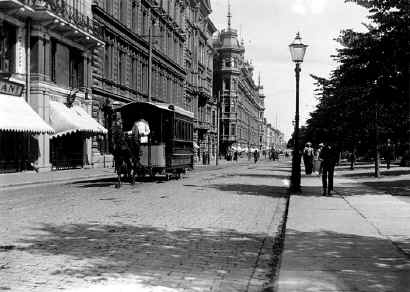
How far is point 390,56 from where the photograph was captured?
1587cm

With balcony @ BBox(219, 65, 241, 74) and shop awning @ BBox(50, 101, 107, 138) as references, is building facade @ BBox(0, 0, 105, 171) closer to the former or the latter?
shop awning @ BBox(50, 101, 107, 138)

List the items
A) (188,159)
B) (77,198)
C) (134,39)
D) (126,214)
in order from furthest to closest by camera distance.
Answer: (134,39)
(188,159)
(77,198)
(126,214)

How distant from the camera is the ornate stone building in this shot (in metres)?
77.1

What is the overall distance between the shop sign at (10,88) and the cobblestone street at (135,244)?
14017 mm

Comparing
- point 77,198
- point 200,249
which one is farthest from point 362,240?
point 77,198

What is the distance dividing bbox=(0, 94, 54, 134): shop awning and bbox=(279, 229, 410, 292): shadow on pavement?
1954cm

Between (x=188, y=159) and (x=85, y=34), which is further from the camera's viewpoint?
(x=85, y=34)

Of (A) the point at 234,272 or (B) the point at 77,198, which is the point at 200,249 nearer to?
(A) the point at 234,272

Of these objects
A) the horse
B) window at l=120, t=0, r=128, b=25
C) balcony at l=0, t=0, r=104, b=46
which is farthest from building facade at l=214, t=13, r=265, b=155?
the horse

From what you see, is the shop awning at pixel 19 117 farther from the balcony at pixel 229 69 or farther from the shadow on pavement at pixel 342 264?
the balcony at pixel 229 69

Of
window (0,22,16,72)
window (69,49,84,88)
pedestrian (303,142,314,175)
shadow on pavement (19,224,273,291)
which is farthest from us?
window (69,49,84,88)

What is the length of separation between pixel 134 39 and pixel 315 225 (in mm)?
40268

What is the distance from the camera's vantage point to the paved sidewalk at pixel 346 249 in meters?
5.45

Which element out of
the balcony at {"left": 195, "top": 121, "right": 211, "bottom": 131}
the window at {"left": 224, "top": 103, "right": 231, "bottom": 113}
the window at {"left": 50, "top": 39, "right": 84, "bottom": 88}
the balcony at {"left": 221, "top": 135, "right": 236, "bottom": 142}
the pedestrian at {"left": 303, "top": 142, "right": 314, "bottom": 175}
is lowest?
the pedestrian at {"left": 303, "top": 142, "right": 314, "bottom": 175}
